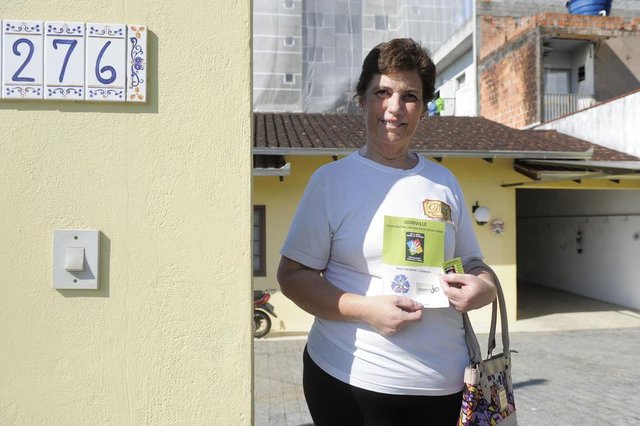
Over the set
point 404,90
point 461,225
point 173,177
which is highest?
point 404,90

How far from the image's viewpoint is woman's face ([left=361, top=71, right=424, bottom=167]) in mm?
1815

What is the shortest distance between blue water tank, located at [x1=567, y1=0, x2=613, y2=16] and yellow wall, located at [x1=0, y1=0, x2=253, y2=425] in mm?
18597

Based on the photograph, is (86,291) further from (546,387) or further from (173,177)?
(546,387)

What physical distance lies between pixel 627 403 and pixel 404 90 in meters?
5.11

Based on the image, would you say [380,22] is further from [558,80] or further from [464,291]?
[464,291]

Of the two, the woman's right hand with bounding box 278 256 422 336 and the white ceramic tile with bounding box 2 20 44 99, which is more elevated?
the white ceramic tile with bounding box 2 20 44 99

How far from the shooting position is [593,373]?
6.63 meters

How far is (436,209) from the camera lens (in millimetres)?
1810

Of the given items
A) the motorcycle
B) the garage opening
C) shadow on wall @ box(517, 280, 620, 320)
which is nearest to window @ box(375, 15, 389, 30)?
the garage opening

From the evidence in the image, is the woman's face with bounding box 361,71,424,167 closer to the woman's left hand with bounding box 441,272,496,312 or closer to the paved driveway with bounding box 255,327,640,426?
the woman's left hand with bounding box 441,272,496,312

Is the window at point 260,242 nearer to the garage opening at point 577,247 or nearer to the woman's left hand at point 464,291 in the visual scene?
the garage opening at point 577,247

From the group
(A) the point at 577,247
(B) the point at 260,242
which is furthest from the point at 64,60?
(A) the point at 577,247

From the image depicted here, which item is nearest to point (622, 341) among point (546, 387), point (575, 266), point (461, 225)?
Answer: point (546, 387)

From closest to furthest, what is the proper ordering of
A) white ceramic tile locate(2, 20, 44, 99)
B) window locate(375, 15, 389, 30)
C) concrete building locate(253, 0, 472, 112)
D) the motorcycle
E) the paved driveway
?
white ceramic tile locate(2, 20, 44, 99), the paved driveway, the motorcycle, concrete building locate(253, 0, 472, 112), window locate(375, 15, 389, 30)
